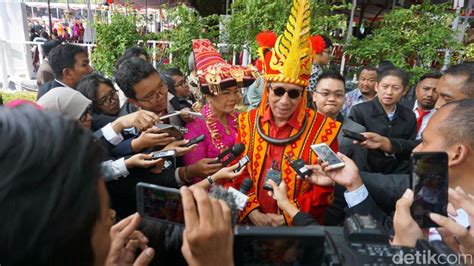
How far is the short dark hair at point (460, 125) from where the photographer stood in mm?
1371

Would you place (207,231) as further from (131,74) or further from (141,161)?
(131,74)

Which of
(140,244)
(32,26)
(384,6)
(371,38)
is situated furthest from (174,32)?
(32,26)

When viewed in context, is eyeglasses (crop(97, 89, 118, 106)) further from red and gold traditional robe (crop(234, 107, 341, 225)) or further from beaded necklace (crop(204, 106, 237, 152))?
red and gold traditional robe (crop(234, 107, 341, 225))

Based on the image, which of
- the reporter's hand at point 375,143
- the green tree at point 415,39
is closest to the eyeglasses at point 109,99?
the reporter's hand at point 375,143

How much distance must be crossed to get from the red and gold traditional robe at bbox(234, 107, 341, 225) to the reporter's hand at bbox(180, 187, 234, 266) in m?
1.10

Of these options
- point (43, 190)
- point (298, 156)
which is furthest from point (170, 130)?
point (43, 190)

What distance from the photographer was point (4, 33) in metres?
7.91

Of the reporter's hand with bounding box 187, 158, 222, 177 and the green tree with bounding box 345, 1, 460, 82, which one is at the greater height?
the green tree with bounding box 345, 1, 460, 82

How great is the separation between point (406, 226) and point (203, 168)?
3.70 ft

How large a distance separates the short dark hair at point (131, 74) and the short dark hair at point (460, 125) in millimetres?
1685

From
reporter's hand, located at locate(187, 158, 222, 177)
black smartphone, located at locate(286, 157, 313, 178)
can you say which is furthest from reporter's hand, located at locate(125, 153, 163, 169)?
black smartphone, located at locate(286, 157, 313, 178)

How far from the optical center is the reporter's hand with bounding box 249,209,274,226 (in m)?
1.94

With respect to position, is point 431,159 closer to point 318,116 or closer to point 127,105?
point 318,116

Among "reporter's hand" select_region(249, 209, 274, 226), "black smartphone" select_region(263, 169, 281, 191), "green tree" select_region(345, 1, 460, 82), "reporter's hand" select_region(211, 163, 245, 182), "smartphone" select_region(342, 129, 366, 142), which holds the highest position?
"green tree" select_region(345, 1, 460, 82)
